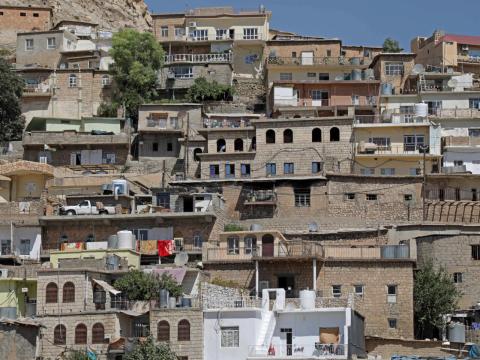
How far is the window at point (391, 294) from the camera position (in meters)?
57.6

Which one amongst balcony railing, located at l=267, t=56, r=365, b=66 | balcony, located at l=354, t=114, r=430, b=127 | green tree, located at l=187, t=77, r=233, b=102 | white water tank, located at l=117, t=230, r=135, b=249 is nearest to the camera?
white water tank, located at l=117, t=230, r=135, b=249

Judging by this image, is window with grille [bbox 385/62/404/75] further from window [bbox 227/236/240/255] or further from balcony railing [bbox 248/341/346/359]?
balcony railing [bbox 248/341/346/359]

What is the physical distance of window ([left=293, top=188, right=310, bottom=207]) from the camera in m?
68.7

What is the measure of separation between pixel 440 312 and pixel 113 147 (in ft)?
90.9

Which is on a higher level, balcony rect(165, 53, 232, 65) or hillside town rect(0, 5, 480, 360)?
balcony rect(165, 53, 232, 65)

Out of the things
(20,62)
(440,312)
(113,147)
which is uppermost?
(20,62)

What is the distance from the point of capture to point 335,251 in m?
59.1

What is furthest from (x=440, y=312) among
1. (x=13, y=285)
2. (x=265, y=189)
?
(x=13, y=285)

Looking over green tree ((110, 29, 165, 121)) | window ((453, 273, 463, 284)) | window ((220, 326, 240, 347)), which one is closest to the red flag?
window ((220, 326, 240, 347))

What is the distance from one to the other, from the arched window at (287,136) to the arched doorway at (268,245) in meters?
13.4

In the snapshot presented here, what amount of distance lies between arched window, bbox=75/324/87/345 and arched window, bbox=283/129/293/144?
22870 mm

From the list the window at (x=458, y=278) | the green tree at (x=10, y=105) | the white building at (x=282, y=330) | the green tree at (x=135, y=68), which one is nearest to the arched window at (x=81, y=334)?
the white building at (x=282, y=330)

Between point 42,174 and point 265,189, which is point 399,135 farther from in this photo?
point 42,174

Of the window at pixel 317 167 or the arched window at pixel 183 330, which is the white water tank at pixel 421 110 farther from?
the arched window at pixel 183 330
